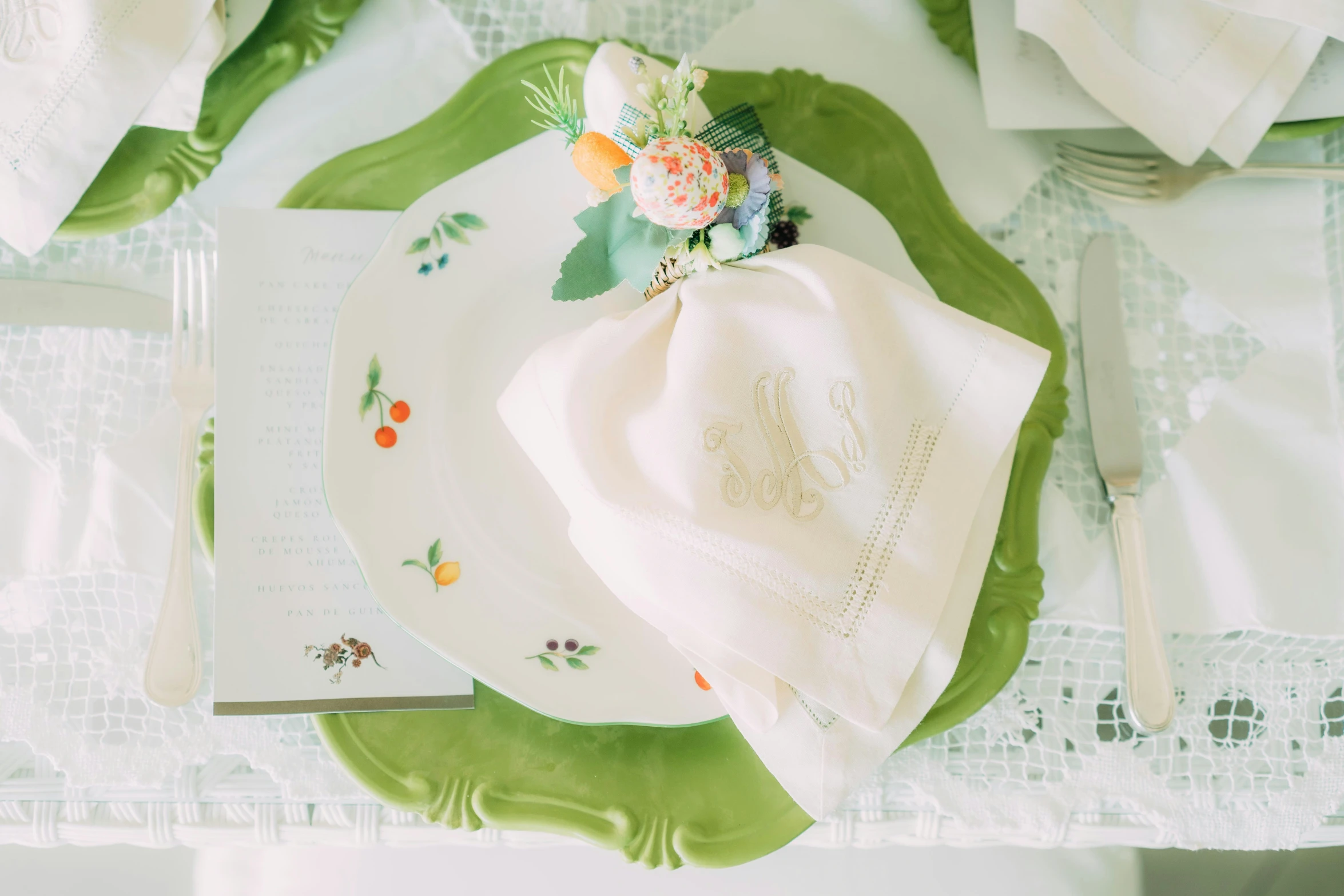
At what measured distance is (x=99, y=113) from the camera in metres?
0.72

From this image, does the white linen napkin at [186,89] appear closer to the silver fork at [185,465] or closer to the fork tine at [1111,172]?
the silver fork at [185,465]

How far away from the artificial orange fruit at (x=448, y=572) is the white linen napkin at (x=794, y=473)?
0.42ft

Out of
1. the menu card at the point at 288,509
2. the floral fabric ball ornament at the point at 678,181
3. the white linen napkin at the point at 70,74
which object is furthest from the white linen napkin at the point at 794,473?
the white linen napkin at the point at 70,74

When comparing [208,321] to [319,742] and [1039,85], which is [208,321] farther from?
[1039,85]

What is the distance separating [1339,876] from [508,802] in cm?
109

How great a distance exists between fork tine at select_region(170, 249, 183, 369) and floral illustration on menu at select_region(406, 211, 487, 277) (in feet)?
0.75

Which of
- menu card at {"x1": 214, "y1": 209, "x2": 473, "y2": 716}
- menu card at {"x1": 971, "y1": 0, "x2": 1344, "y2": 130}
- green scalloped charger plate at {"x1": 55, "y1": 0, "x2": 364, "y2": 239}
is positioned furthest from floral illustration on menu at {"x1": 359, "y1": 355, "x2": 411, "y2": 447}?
menu card at {"x1": 971, "y1": 0, "x2": 1344, "y2": 130}

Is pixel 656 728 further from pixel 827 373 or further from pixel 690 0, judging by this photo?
pixel 690 0

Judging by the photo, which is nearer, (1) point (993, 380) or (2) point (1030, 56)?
(1) point (993, 380)

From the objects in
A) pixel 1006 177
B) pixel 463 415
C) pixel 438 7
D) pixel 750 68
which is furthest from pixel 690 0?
pixel 463 415

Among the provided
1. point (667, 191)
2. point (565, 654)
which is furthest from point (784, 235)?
point (565, 654)

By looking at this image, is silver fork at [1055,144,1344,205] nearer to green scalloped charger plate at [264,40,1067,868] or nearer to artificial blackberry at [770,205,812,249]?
green scalloped charger plate at [264,40,1067,868]

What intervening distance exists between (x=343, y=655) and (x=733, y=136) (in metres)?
0.57

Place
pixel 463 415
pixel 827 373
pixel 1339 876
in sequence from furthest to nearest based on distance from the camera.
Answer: pixel 1339 876
pixel 463 415
pixel 827 373
